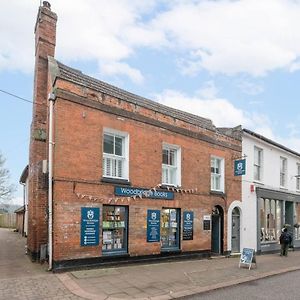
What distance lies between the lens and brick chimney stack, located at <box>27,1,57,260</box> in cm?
1505

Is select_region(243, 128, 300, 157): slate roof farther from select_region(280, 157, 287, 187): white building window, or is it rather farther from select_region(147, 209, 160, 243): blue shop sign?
select_region(147, 209, 160, 243): blue shop sign

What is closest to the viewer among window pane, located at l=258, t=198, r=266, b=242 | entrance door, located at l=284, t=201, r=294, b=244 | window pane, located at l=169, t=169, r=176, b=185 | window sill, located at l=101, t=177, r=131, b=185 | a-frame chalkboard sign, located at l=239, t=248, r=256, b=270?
window sill, located at l=101, t=177, r=131, b=185

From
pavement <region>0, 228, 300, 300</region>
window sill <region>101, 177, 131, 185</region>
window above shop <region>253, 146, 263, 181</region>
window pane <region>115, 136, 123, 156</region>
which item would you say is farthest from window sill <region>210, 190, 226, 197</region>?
window pane <region>115, 136, 123, 156</region>

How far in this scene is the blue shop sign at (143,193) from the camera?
14.8 m

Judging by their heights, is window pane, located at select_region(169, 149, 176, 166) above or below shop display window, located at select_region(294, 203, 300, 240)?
above

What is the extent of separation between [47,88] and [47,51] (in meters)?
1.44

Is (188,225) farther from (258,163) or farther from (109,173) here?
(258,163)

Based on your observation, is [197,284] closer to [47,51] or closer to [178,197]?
[178,197]

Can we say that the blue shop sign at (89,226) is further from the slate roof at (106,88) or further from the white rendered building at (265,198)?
the white rendered building at (265,198)

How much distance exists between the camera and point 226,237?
20156 millimetres

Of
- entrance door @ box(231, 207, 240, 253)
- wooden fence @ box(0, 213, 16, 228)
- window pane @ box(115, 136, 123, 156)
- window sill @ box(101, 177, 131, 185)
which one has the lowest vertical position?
wooden fence @ box(0, 213, 16, 228)

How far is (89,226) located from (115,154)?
273 cm

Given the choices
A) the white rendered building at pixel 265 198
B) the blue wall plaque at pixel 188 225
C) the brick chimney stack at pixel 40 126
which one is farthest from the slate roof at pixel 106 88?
the white rendered building at pixel 265 198

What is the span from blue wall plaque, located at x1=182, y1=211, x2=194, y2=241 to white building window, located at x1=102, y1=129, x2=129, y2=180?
3.62 meters
